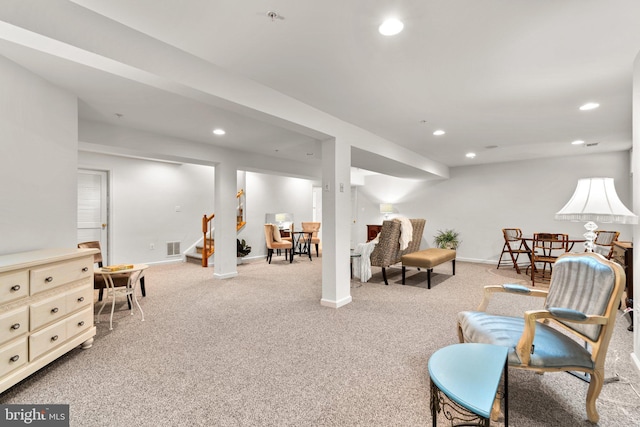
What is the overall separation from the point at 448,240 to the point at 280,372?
640 centimetres

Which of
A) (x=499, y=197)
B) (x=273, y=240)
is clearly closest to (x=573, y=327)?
(x=499, y=197)

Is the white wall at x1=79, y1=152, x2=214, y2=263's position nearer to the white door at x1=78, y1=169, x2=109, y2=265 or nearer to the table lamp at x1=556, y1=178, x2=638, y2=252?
the white door at x1=78, y1=169, x2=109, y2=265

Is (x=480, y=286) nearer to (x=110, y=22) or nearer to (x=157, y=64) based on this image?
(x=157, y=64)

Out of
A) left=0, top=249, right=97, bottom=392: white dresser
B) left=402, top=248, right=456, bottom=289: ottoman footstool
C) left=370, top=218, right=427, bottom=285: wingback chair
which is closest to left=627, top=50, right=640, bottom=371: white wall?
left=402, top=248, right=456, bottom=289: ottoman footstool

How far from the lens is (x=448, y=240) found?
748 cm

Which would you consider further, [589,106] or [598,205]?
[589,106]

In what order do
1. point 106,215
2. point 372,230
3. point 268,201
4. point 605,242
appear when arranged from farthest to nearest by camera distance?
point 372,230 < point 268,201 < point 106,215 < point 605,242

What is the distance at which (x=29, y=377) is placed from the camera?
6.87ft

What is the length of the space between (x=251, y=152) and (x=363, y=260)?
290 centimetres

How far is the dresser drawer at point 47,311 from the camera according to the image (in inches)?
80.1

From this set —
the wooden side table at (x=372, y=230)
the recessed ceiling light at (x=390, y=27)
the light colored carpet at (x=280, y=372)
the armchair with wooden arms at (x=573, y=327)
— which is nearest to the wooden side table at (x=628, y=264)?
the light colored carpet at (x=280, y=372)

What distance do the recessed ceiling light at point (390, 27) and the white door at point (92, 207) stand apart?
20.3 feet

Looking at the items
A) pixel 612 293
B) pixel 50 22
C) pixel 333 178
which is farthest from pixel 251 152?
pixel 612 293

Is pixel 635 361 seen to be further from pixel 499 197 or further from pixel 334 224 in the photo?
pixel 499 197
